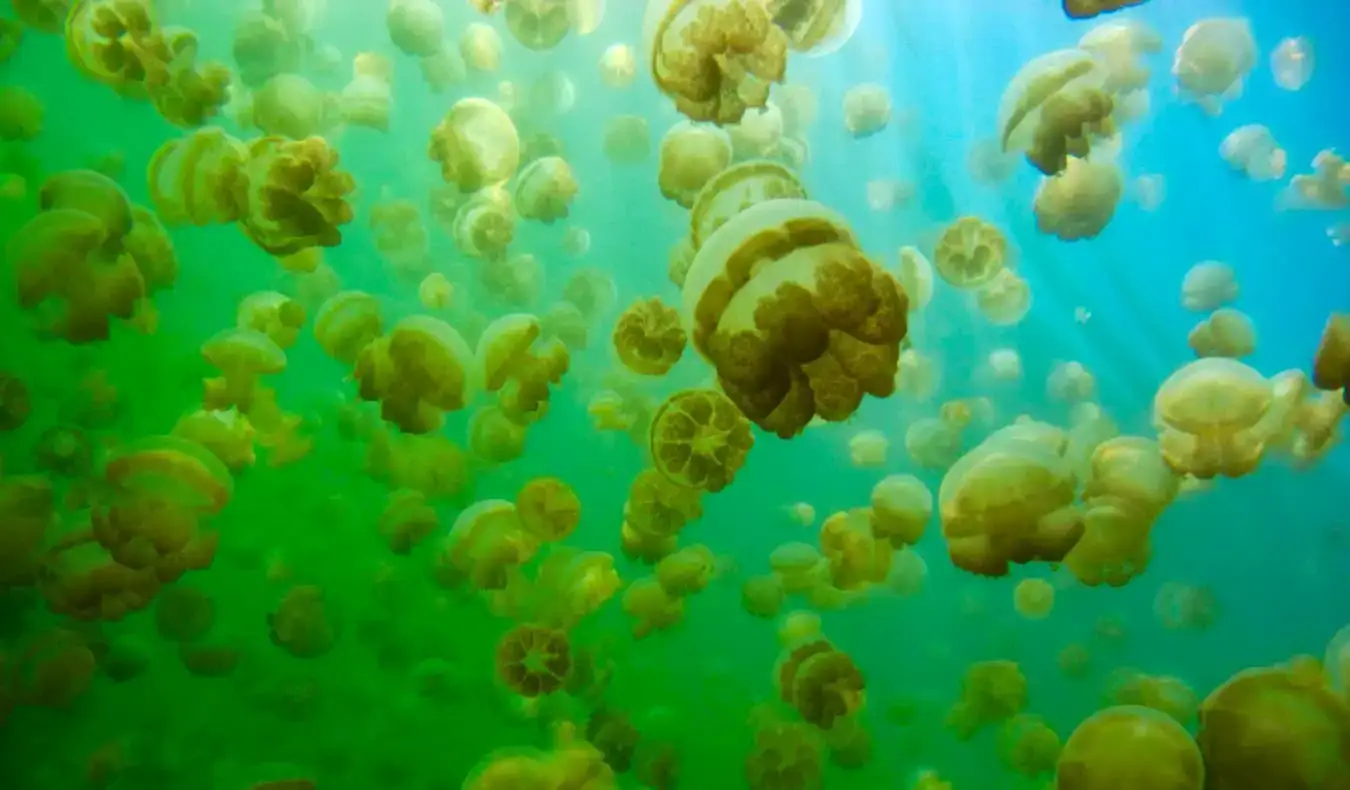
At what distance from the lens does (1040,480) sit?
112 inches

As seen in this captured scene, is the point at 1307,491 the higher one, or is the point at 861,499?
the point at 1307,491

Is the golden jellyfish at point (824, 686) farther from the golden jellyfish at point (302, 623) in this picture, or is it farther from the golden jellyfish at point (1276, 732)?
the golden jellyfish at point (302, 623)

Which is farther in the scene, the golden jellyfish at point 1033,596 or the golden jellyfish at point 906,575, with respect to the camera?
the golden jellyfish at point 1033,596

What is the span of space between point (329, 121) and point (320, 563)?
2.28m

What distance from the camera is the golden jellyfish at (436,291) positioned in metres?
4.54

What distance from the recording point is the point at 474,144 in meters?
3.85

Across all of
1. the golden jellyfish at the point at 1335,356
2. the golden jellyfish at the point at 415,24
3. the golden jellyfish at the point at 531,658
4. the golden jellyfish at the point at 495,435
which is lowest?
the golden jellyfish at the point at 531,658

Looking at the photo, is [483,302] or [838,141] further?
[838,141]

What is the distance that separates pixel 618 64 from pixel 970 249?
7.04 ft


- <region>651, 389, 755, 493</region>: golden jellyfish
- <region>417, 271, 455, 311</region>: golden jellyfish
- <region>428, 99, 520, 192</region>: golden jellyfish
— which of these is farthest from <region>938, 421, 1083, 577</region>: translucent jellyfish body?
<region>417, 271, 455, 311</region>: golden jellyfish

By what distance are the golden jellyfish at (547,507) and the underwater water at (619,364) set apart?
0.02 metres

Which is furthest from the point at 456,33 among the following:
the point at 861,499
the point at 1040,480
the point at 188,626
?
the point at 861,499

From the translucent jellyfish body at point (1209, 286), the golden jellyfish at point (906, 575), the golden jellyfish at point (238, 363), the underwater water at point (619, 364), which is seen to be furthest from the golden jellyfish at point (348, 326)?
the translucent jellyfish body at point (1209, 286)

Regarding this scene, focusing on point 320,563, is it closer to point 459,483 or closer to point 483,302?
point 459,483
